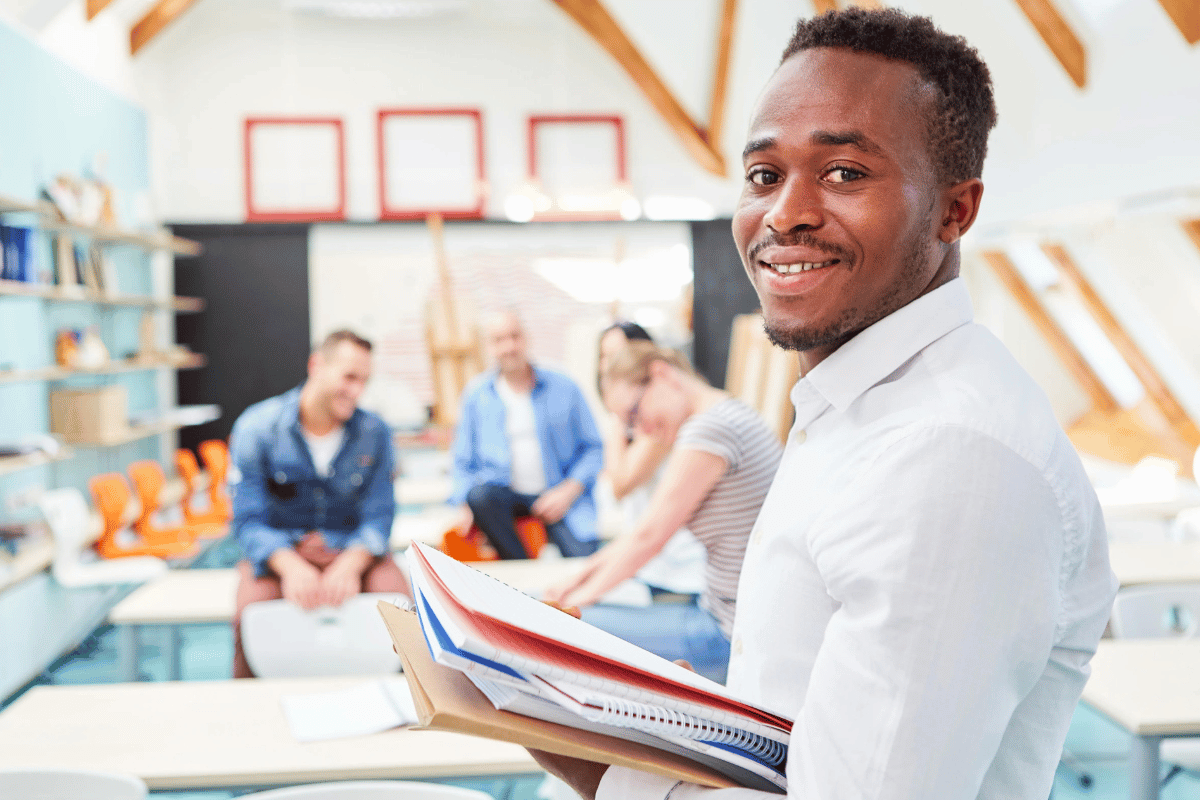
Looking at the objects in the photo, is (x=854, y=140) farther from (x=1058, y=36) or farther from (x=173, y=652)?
(x=1058, y=36)

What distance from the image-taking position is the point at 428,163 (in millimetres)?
9859

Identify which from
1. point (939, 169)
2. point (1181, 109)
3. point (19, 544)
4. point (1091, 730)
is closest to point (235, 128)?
point (19, 544)

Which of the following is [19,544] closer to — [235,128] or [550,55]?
[235,128]

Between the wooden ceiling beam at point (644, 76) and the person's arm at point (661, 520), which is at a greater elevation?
the wooden ceiling beam at point (644, 76)

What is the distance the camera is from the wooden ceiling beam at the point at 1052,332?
24.5ft

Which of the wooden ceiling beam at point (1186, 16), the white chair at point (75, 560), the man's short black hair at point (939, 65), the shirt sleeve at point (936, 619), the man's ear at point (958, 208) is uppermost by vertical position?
the wooden ceiling beam at point (1186, 16)

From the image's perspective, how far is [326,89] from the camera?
32.1ft

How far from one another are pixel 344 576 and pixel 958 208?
8.41 ft

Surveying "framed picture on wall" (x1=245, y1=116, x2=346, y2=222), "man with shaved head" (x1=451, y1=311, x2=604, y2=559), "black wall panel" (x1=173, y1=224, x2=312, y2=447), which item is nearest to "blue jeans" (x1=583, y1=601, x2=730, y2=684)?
"man with shaved head" (x1=451, y1=311, x2=604, y2=559)

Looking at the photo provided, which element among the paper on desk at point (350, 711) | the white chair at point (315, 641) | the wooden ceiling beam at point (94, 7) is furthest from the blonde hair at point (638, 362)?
the wooden ceiling beam at point (94, 7)

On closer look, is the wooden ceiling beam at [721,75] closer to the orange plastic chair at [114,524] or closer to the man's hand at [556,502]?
the man's hand at [556,502]

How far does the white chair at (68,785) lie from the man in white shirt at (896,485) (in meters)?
1.04

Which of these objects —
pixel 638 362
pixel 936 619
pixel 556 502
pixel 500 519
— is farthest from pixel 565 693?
pixel 556 502

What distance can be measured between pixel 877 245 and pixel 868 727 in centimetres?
42
